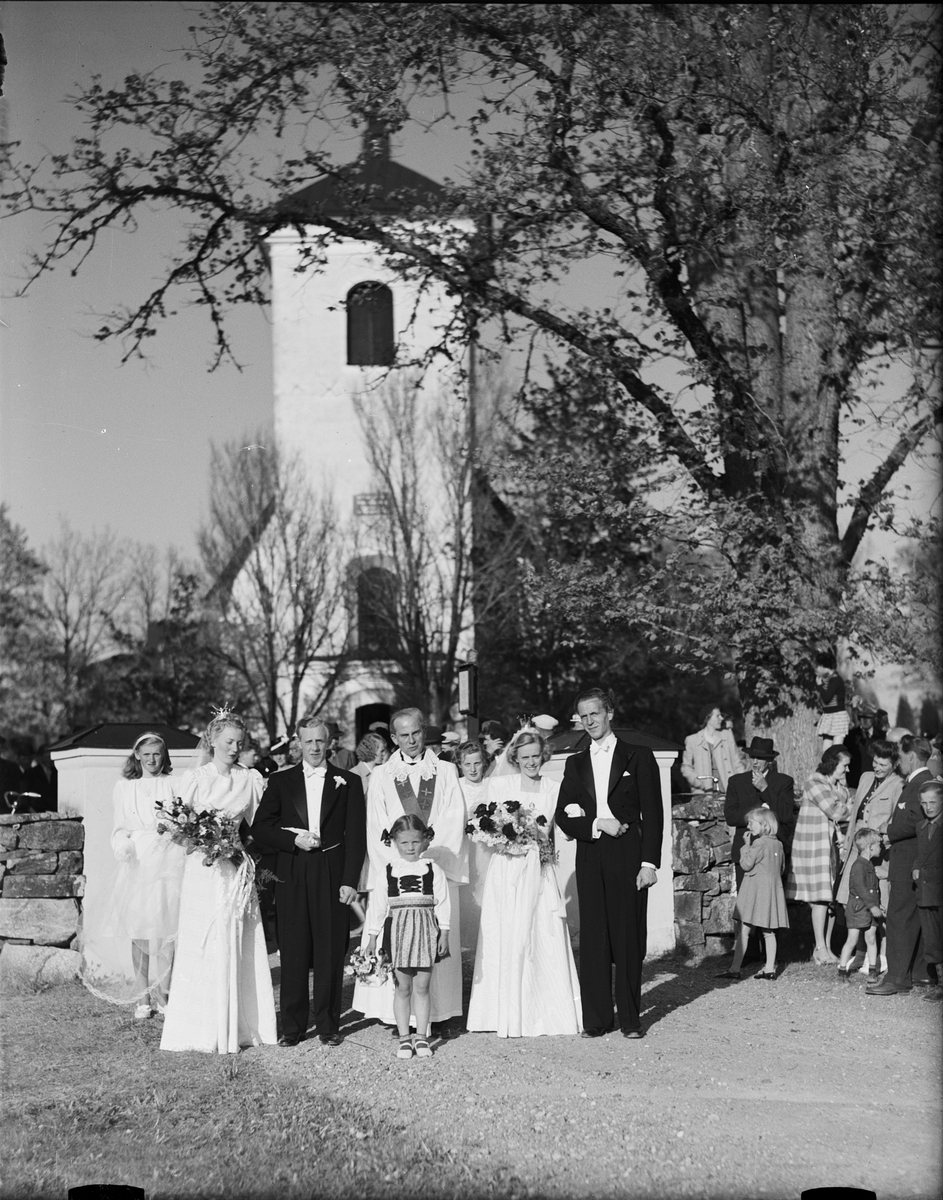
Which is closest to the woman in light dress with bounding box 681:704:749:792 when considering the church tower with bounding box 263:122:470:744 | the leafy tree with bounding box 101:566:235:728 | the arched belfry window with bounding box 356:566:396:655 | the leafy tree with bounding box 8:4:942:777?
the leafy tree with bounding box 8:4:942:777

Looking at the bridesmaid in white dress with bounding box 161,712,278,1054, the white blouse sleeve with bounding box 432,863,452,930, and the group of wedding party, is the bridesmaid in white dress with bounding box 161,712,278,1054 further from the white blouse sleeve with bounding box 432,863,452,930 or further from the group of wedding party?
the white blouse sleeve with bounding box 432,863,452,930

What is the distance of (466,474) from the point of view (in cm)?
2856

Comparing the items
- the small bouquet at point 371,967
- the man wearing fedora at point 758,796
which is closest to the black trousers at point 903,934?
the man wearing fedora at point 758,796

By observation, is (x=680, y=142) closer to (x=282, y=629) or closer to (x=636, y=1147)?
(x=636, y=1147)

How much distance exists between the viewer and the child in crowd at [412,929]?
8.41 metres

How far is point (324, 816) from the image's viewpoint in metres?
9.12

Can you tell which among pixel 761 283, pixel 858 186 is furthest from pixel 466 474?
pixel 858 186

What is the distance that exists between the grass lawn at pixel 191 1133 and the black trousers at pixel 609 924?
199 centimetres

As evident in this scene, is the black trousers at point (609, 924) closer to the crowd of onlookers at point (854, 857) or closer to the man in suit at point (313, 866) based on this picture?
the man in suit at point (313, 866)

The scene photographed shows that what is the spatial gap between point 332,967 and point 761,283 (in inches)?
354

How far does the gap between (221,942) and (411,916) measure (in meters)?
1.23

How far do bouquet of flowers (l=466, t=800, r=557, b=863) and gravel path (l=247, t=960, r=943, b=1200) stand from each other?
Answer: 3.79ft

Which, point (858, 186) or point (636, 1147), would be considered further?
point (858, 186)

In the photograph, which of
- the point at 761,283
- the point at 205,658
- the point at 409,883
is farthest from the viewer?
the point at 205,658
